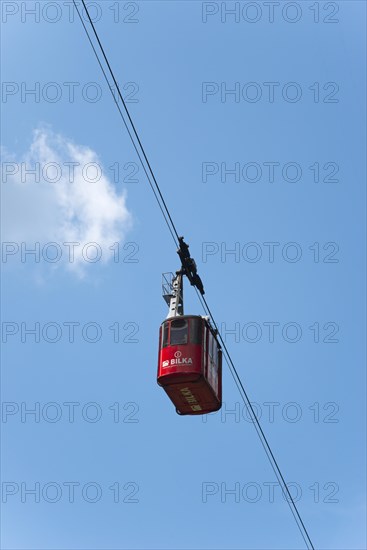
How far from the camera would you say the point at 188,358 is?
83.6 ft

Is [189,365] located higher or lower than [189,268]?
lower

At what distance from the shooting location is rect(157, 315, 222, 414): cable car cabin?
25.3m

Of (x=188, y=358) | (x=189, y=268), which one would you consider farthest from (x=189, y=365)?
(x=189, y=268)

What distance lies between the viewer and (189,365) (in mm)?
25328

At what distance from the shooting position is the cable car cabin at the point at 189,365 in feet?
83.1

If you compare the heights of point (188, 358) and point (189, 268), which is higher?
point (189, 268)

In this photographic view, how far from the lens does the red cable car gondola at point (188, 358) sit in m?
25.4

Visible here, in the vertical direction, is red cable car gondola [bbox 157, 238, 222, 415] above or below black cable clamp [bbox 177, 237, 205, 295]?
below

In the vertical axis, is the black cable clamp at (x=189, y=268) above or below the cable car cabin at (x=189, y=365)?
above

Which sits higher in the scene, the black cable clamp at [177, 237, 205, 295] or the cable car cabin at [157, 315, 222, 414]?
the black cable clamp at [177, 237, 205, 295]

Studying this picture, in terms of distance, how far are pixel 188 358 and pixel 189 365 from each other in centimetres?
26

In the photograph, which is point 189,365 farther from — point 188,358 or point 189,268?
point 189,268

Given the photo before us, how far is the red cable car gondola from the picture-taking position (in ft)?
83.3

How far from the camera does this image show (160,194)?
2147cm
